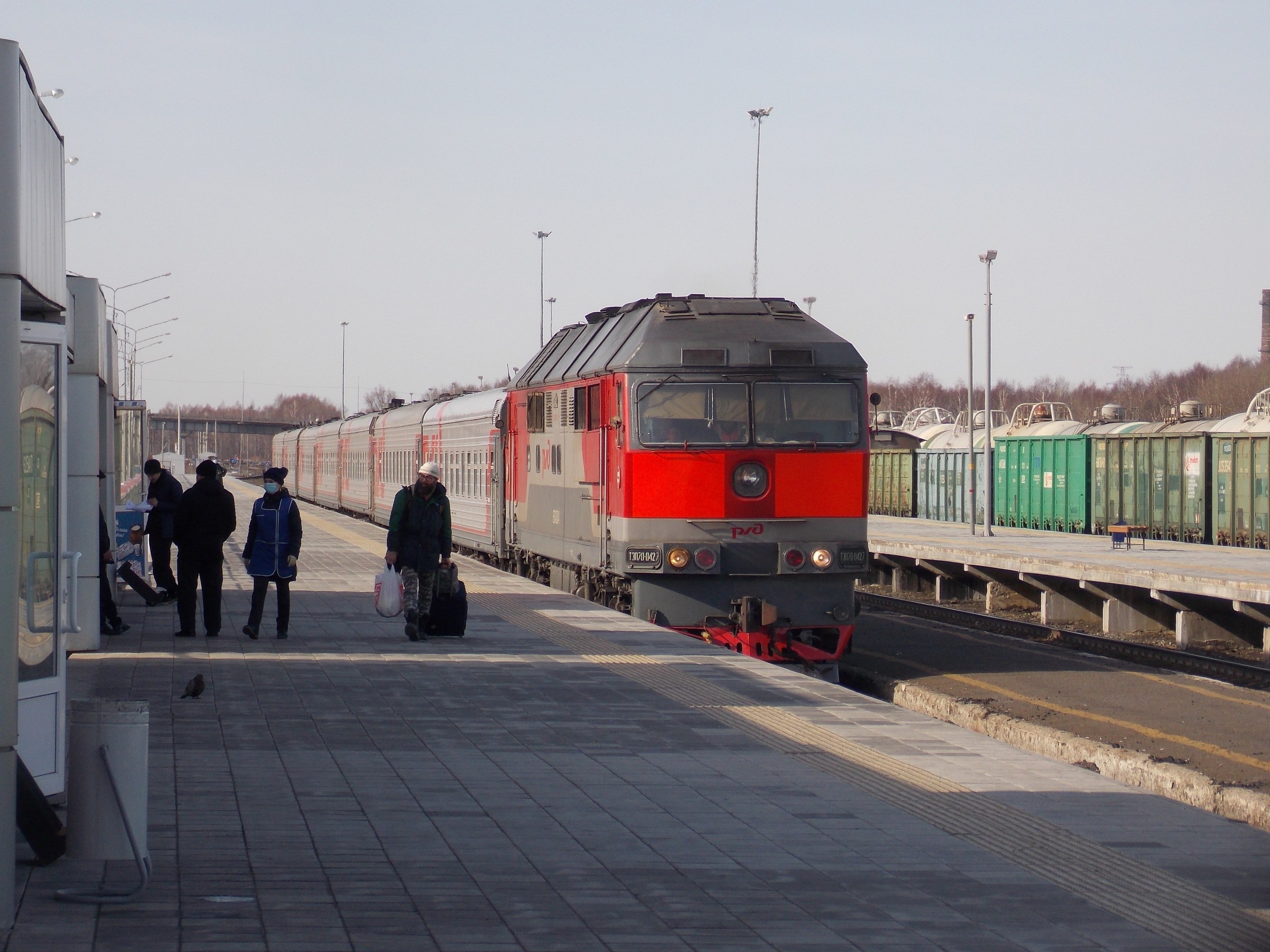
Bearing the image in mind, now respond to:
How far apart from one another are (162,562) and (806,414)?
291 inches

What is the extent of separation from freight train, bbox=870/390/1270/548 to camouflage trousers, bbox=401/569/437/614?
2091 cm

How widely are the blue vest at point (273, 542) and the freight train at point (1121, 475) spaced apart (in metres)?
21.8

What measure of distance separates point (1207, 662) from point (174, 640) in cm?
1194

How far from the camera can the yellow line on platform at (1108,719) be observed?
1270 cm

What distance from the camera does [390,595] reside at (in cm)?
1520

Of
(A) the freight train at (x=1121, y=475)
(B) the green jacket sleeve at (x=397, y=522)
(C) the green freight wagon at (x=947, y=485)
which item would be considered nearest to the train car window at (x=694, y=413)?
(B) the green jacket sleeve at (x=397, y=522)

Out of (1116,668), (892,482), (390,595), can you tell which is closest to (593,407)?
(390,595)

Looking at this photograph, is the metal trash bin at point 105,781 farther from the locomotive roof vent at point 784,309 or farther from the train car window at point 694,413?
the locomotive roof vent at point 784,309

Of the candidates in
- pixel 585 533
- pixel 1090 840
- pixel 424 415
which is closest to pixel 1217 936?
pixel 1090 840

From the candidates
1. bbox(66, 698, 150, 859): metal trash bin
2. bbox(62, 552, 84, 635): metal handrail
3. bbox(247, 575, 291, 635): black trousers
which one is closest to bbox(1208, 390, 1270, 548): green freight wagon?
bbox(247, 575, 291, 635): black trousers

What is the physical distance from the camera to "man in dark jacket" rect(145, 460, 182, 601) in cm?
1762

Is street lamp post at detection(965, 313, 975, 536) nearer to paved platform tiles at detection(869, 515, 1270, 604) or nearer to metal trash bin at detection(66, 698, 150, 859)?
paved platform tiles at detection(869, 515, 1270, 604)

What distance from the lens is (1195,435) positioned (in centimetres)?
3425

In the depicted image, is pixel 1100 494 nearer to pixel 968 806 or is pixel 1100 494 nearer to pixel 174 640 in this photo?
pixel 174 640
